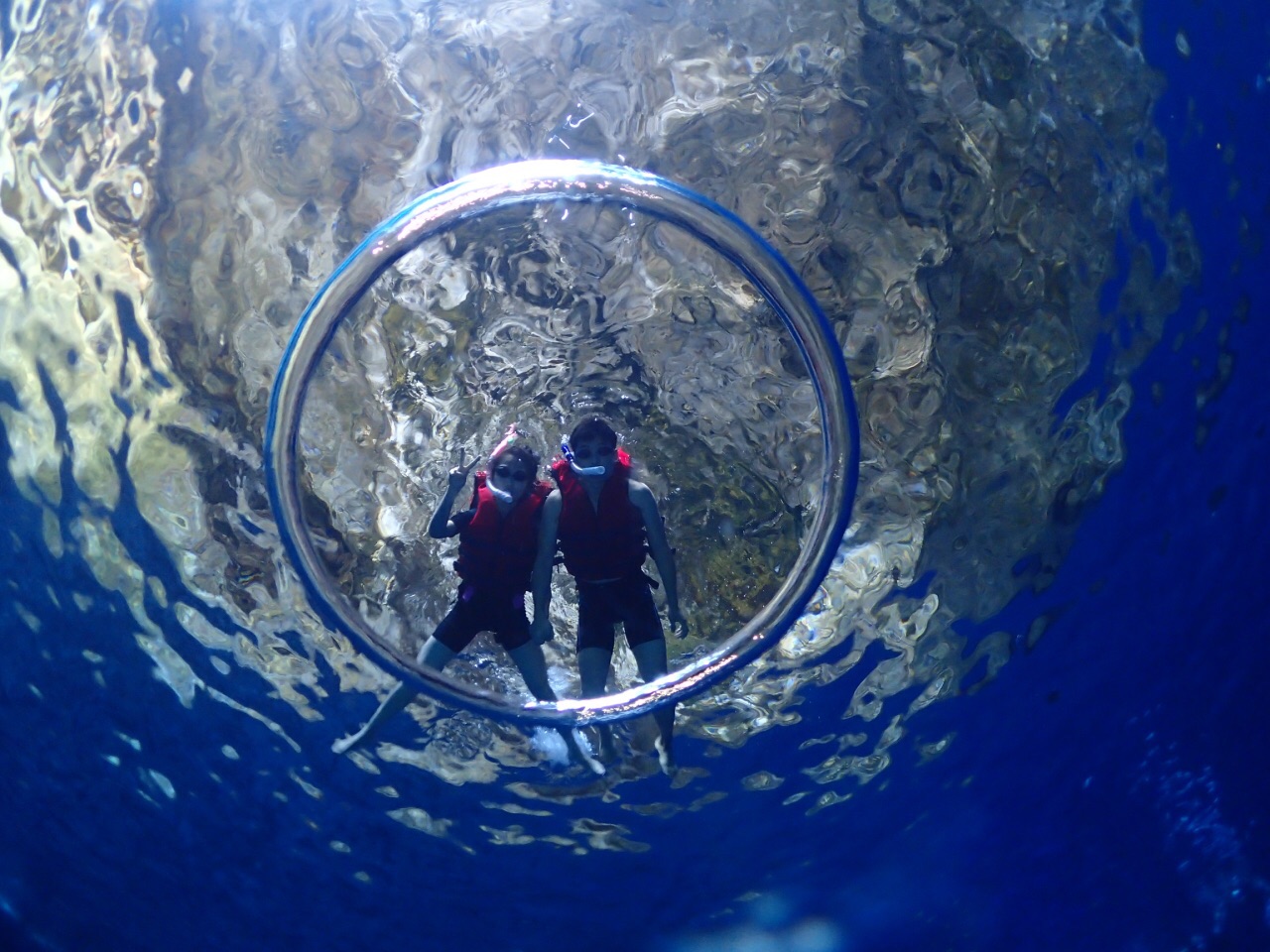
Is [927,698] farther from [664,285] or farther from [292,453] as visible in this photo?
[292,453]

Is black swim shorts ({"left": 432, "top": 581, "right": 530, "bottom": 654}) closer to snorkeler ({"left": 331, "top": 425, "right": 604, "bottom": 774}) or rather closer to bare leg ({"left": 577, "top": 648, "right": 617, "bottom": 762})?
snorkeler ({"left": 331, "top": 425, "right": 604, "bottom": 774})

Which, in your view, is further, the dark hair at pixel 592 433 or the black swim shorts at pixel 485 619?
the black swim shorts at pixel 485 619

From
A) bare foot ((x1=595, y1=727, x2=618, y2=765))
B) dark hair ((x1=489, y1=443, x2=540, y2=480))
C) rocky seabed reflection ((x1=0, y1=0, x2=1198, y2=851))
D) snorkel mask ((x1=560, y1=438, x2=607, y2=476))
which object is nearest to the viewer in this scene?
snorkel mask ((x1=560, y1=438, x2=607, y2=476))

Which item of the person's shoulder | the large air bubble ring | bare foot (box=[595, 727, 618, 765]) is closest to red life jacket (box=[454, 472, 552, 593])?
the person's shoulder

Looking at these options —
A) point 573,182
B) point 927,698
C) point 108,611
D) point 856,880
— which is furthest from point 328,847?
point 573,182

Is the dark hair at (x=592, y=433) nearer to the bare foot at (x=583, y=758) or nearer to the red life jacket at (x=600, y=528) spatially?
the red life jacket at (x=600, y=528)

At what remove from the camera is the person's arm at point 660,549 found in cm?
421

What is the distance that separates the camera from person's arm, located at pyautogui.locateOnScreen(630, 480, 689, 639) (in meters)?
4.21

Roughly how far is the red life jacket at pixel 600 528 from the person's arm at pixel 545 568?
0.14 ft

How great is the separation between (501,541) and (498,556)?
0.24 ft

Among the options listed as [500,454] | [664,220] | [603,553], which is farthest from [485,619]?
[664,220]

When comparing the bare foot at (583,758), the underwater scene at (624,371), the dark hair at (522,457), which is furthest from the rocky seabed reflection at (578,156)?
the bare foot at (583,758)

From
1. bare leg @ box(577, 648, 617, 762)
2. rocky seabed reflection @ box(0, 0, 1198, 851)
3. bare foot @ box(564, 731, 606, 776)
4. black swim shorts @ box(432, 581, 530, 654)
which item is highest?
rocky seabed reflection @ box(0, 0, 1198, 851)

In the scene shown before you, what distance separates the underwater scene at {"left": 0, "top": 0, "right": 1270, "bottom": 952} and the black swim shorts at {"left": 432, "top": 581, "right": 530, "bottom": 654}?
0.02 m
